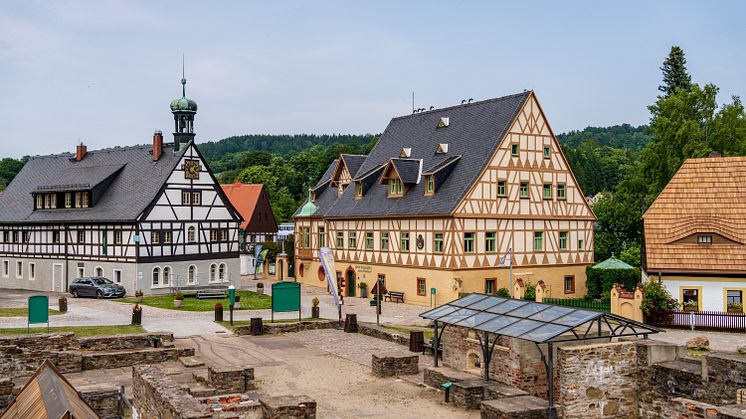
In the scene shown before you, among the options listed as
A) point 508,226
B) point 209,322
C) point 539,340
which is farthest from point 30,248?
point 539,340

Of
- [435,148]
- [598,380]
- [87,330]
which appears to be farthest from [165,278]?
[598,380]

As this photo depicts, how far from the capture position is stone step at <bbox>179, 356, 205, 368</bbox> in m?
24.1

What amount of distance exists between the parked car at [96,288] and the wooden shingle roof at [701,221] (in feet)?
92.0

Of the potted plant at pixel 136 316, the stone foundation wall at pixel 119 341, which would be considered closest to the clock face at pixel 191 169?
the potted plant at pixel 136 316

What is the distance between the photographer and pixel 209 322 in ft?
109

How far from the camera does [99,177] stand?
4906 centimetres

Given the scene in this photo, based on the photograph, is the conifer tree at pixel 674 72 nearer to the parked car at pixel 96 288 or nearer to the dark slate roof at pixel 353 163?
the dark slate roof at pixel 353 163

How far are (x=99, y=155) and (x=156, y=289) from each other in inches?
530

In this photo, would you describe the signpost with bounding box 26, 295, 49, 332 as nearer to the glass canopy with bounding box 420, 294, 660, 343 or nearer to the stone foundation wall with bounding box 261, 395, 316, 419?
the stone foundation wall with bounding box 261, 395, 316, 419

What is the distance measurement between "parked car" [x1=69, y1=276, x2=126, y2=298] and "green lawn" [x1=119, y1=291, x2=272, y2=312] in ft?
2.24

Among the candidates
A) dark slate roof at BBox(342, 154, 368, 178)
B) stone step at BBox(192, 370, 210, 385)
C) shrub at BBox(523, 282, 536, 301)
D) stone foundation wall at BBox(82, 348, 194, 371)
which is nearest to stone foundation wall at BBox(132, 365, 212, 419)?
stone step at BBox(192, 370, 210, 385)

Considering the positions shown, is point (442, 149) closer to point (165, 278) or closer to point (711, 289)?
point (711, 289)

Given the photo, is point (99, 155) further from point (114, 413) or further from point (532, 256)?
point (114, 413)

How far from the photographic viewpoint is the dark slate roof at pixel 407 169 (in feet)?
144
